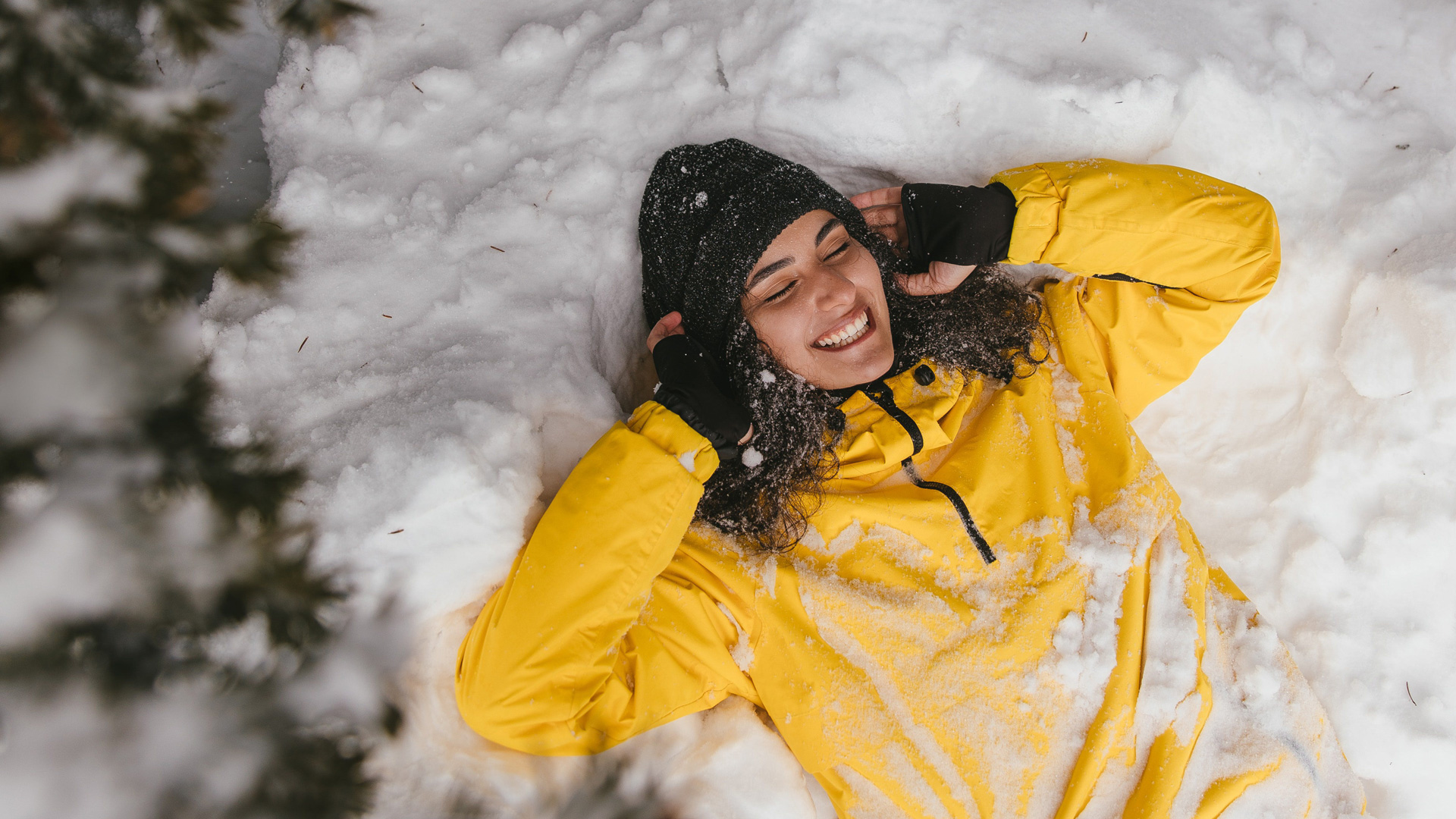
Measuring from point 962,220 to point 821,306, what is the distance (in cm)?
52

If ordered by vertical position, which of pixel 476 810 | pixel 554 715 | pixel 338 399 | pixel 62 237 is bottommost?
pixel 554 715

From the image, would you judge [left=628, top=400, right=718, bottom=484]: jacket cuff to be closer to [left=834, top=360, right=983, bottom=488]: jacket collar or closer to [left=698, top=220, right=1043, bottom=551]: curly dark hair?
[left=698, top=220, right=1043, bottom=551]: curly dark hair

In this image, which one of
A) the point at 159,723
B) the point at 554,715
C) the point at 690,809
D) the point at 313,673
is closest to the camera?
the point at 159,723

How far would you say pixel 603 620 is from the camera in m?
1.89

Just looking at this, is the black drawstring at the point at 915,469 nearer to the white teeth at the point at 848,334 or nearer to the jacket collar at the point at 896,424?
the jacket collar at the point at 896,424

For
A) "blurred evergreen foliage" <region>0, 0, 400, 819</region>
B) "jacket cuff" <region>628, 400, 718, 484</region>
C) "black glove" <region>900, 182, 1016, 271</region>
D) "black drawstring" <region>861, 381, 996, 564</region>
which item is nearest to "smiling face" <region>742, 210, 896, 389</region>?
"black drawstring" <region>861, 381, 996, 564</region>

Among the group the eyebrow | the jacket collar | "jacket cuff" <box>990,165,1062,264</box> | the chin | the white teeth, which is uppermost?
"jacket cuff" <box>990,165,1062,264</box>

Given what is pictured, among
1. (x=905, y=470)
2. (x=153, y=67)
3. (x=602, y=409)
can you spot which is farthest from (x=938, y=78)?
(x=153, y=67)

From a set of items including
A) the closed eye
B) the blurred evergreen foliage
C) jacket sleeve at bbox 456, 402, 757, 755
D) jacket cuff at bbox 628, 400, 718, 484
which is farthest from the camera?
the closed eye

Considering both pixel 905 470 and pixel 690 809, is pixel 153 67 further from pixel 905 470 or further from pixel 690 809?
pixel 905 470

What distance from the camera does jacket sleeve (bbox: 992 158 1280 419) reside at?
6.84 feet

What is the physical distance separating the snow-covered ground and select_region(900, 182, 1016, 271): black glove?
0.30 meters

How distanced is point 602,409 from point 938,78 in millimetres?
1456

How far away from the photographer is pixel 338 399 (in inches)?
74.2
